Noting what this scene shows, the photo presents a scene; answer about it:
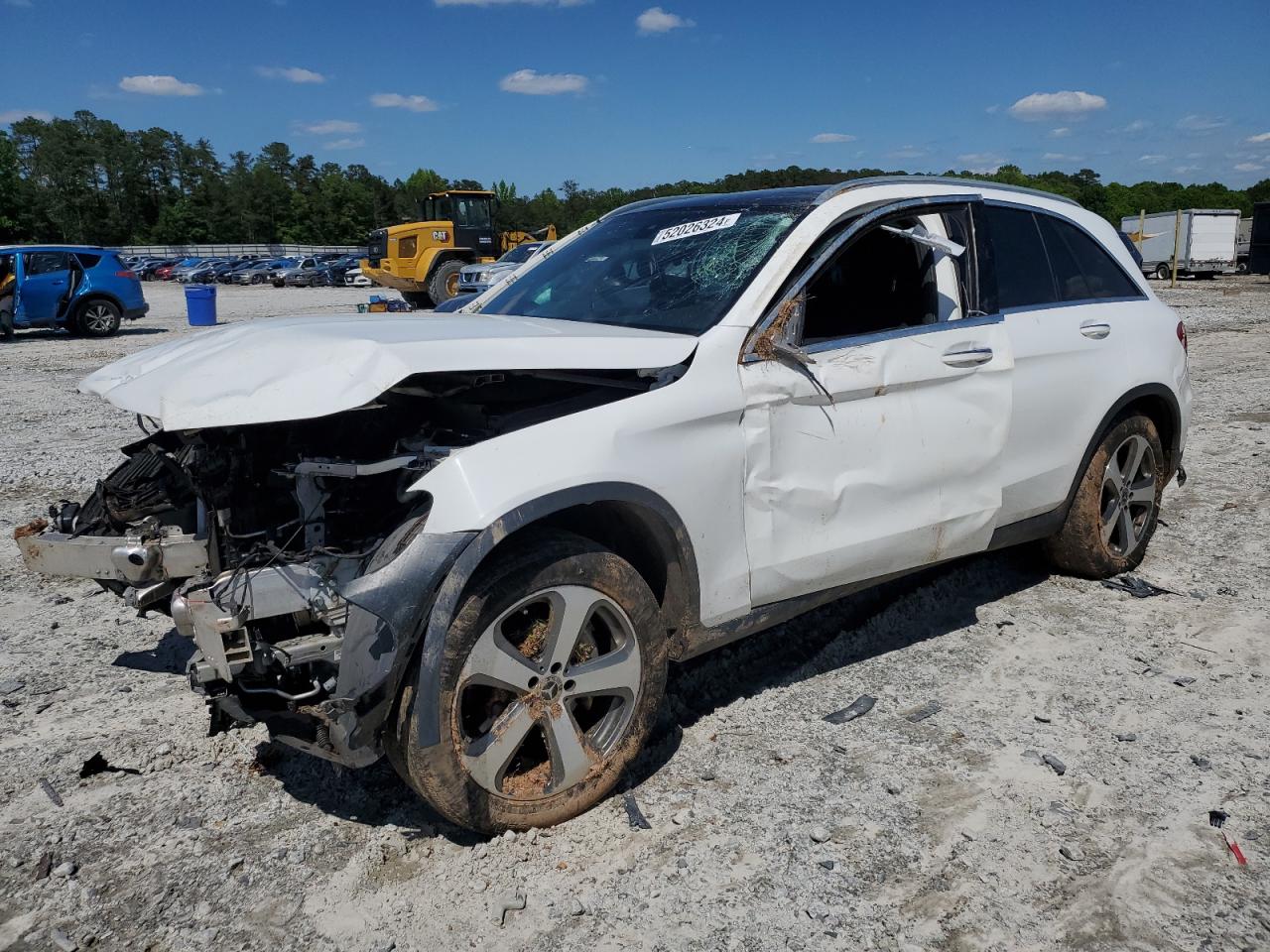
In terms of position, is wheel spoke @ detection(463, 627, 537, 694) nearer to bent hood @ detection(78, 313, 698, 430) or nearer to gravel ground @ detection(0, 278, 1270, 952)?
gravel ground @ detection(0, 278, 1270, 952)

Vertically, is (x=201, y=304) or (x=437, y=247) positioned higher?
(x=437, y=247)

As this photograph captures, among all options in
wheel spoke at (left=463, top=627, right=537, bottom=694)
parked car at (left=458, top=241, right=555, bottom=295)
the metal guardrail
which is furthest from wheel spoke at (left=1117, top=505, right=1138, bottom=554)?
the metal guardrail

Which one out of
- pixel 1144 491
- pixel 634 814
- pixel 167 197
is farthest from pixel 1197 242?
pixel 167 197

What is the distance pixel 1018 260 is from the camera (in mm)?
4320

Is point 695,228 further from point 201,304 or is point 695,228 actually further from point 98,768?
point 201,304

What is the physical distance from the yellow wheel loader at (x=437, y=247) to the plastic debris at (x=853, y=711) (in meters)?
23.6

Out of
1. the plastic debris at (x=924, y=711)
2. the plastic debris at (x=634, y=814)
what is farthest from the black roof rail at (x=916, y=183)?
the plastic debris at (x=634, y=814)

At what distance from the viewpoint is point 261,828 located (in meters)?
2.99

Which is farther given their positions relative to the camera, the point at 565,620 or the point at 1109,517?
the point at 1109,517

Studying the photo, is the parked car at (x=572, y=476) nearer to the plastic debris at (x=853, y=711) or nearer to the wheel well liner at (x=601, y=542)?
the wheel well liner at (x=601, y=542)

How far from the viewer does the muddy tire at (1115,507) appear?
4.68 m

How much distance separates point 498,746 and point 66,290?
19.5 m

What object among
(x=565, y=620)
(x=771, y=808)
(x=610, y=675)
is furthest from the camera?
(x=771, y=808)

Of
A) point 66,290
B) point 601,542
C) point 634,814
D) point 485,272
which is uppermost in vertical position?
point 485,272
